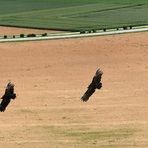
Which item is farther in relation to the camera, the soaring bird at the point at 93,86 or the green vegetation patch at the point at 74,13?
the green vegetation patch at the point at 74,13

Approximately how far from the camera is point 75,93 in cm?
3216

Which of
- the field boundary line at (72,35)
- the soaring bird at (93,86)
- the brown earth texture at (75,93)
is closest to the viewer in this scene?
the brown earth texture at (75,93)

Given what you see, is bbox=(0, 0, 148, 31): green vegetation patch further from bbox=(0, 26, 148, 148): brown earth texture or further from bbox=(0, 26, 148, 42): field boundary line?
bbox=(0, 26, 148, 148): brown earth texture

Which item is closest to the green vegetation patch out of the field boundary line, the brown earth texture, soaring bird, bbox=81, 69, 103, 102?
the field boundary line

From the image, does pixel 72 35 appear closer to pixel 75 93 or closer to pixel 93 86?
pixel 75 93

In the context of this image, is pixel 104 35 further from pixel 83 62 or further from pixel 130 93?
pixel 130 93

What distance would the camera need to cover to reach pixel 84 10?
2968 inches

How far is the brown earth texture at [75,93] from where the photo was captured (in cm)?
2247

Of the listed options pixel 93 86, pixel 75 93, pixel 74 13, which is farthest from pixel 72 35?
pixel 93 86

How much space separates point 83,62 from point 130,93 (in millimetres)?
12214

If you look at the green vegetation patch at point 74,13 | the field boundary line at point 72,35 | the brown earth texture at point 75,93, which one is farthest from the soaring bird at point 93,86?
the green vegetation patch at point 74,13

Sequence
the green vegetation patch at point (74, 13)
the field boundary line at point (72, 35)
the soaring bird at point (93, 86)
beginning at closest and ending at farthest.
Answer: the soaring bird at point (93, 86)
the field boundary line at point (72, 35)
the green vegetation patch at point (74, 13)

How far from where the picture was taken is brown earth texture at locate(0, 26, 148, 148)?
22469 millimetres

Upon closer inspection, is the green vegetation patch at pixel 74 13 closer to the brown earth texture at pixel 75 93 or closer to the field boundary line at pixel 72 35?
the field boundary line at pixel 72 35
